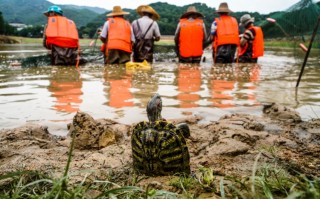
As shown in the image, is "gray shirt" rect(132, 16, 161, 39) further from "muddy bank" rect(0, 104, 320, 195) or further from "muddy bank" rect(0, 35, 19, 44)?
"muddy bank" rect(0, 35, 19, 44)

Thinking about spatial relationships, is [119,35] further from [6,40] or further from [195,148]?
[6,40]

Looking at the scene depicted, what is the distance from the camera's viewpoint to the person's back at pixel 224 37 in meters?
10.5

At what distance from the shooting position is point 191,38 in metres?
10.9

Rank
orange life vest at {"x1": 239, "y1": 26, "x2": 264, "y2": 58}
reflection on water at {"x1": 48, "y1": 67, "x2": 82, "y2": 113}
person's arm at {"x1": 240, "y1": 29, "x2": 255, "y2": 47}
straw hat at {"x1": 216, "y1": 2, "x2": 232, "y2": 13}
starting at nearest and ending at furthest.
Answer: reflection on water at {"x1": 48, "y1": 67, "x2": 82, "y2": 113}, person's arm at {"x1": 240, "y1": 29, "x2": 255, "y2": 47}, orange life vest at {"x1": 239, "y1": 26, "x2": 264, "y2": 58}, straw hat at {"x1": 216, "y1": 2, "x2": 232, "y2": 13}

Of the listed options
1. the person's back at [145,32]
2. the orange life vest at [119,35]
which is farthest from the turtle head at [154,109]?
the person's back at [145,32]

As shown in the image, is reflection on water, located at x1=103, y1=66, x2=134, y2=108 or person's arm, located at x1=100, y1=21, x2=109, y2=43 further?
person's arm, located at x1=100, y1=21, x2=109, y2=43

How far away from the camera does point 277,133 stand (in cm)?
355

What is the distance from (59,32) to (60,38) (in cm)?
17

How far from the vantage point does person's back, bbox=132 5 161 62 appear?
1057 centimetres

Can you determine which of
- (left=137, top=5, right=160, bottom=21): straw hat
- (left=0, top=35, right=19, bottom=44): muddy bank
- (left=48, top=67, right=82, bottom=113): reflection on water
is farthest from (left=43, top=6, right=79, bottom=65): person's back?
(left=0, top=35, right=19, bottom=44): muddy bank

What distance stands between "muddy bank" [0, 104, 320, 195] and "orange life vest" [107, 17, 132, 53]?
6.60m

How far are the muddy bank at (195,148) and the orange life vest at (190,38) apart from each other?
7.11 metres

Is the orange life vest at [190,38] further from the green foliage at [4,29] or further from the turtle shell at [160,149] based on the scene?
the green foliage at [4,29]

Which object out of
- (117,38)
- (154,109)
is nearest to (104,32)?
(117,38)
